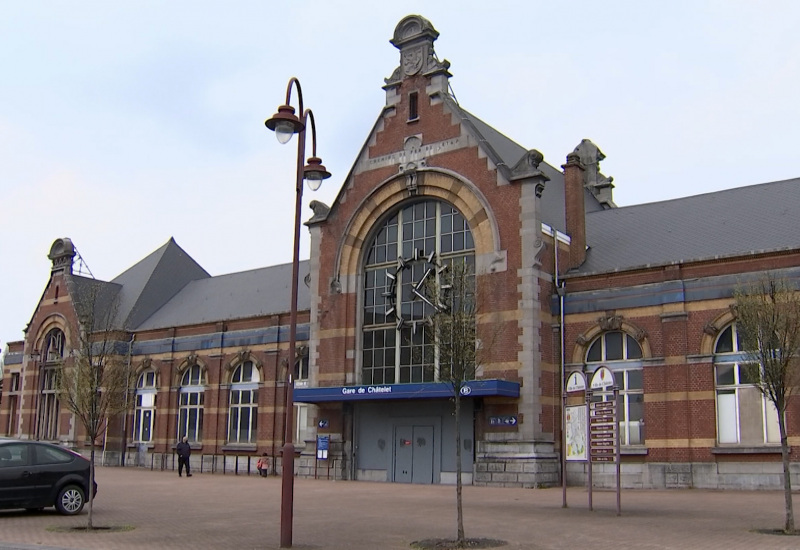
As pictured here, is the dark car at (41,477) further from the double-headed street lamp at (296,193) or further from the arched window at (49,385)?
the arched window at (49,385)

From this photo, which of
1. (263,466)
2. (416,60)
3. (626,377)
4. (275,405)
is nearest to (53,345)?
(275,405)

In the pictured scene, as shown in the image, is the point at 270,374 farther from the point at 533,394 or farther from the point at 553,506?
the point at 553,506

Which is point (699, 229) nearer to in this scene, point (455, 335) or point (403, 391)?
point (403, 391)

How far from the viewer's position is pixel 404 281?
32812 mm

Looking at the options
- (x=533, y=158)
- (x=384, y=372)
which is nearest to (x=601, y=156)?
(x=533, y=158)

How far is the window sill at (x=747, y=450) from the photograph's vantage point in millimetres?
25180

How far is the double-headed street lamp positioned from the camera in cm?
1387

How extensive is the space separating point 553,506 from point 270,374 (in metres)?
20.3

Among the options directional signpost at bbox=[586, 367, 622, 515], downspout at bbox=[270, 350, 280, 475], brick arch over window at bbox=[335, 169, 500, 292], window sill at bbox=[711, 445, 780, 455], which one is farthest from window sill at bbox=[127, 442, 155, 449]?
directional signpost at bbox=[586, 367, 622, 515]

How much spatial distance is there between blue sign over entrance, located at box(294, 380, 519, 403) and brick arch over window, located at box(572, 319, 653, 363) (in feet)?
8.61

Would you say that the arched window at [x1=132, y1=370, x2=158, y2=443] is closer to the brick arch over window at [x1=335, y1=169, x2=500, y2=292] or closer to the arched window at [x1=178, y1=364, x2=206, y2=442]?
the arched window at [x1=178, y1=364, x2=206, y2=442]

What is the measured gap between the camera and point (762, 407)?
25969 mm

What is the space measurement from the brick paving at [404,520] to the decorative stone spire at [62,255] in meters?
25.4

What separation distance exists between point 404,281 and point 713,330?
1132 centimetres
